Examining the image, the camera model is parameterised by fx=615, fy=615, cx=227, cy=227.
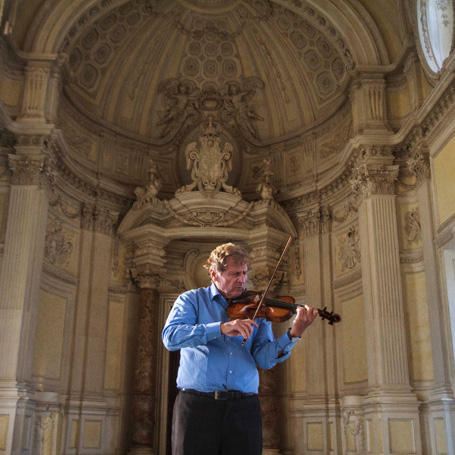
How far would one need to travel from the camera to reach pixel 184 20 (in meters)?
15.5

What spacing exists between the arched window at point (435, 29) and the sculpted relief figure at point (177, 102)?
6.11 metres

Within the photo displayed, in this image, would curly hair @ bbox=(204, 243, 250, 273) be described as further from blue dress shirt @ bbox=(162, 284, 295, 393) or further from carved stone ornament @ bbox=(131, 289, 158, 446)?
carved stone ornament @ bbox=(131, 289, 158, 446)

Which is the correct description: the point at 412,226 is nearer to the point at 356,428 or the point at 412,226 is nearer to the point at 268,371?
the point at 356,428

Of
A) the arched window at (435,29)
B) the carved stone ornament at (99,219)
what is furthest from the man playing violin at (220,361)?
the carved stone ornament at (99,219)

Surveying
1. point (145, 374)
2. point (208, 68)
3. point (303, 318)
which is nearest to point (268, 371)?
point (145, 374)

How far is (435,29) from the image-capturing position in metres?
12.1

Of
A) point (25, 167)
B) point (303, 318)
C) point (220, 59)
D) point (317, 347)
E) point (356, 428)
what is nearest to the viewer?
point (303, 318)

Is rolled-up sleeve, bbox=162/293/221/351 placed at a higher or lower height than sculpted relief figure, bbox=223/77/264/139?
lower

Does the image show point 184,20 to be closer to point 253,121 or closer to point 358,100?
point 253,121

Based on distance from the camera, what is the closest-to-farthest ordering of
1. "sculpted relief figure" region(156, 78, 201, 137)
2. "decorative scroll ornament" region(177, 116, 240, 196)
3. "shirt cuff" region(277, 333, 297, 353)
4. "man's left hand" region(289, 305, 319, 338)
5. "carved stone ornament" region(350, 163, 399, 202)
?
"man's left hand" region(289, 305, 319, 338), "shirt cuff" region(277, 333, 297, 353), "carved stone ornament" region(350, 163, 399, 202), "decorative scroll ornament" region(177, 116, 240, 196), "sculpted relief figure" region(156, 78, 201, 137)

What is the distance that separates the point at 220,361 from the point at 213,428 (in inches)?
15.5

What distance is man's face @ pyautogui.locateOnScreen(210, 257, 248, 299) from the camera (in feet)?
12.7

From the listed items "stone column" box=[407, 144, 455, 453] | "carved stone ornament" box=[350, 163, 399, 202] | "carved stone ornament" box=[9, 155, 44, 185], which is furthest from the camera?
"carved stone ornament" box=[350, 163, 399, 202]

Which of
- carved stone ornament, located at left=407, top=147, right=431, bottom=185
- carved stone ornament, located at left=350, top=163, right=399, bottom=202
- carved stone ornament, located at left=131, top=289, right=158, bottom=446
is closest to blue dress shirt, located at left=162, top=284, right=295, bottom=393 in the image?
carved stone ornament, located at left=407, top=147, right=431, bottom=185
